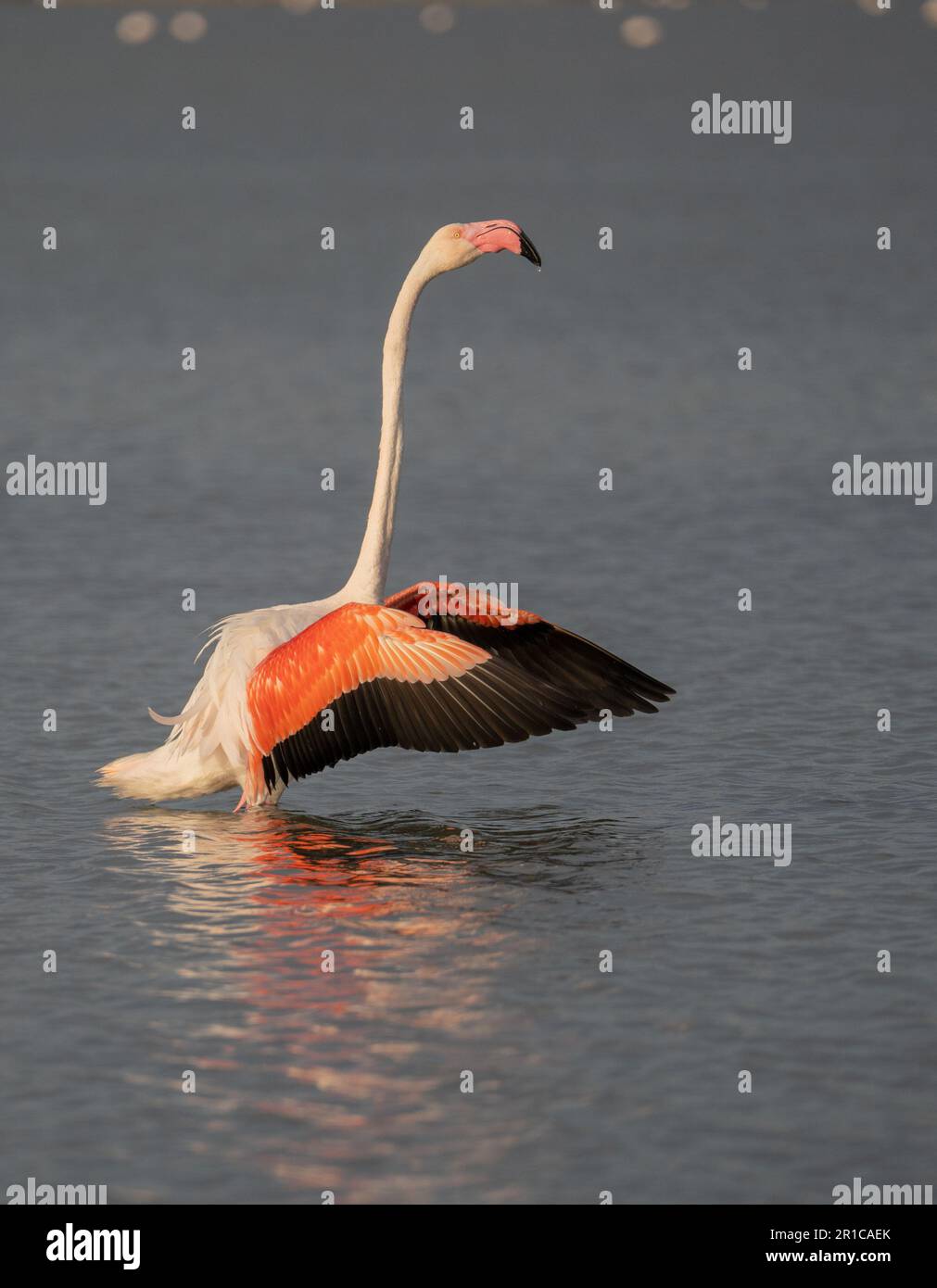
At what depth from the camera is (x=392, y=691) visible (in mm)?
10922

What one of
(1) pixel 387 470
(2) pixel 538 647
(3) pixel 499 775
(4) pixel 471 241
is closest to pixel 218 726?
(1) pixel 387 470

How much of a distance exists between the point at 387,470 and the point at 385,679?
1.39 meters

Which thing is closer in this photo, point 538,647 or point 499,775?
point 538,647

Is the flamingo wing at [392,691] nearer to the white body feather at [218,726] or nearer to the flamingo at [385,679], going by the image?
the flamingo at [385,679]

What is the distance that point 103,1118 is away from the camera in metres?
8.22

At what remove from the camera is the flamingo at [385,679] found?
35.8 ft

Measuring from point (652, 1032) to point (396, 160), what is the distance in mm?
63848

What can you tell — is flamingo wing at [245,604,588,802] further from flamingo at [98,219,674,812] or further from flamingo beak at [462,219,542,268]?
flamingo beak at [462,219,542,268]

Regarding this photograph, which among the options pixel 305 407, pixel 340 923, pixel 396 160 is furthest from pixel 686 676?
pixel 396 160

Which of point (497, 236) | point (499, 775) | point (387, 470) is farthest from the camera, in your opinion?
point (499, 775)

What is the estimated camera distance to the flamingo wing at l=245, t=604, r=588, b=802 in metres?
10.8

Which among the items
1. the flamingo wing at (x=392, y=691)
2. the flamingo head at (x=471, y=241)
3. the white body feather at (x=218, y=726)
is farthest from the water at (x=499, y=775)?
the flamingo head at (x=471, y=241)

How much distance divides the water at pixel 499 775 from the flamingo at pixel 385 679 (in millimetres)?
468

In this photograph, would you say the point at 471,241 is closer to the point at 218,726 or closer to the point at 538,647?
the point at 538,647
